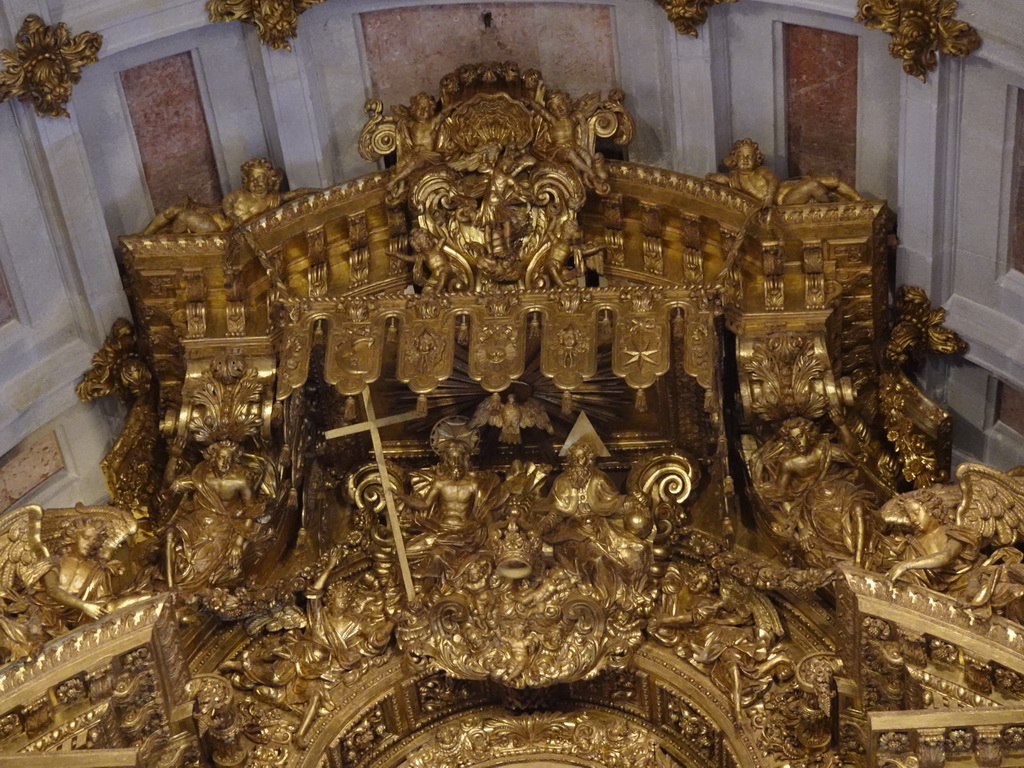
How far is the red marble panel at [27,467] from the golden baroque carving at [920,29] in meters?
5.34

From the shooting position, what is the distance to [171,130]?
1419 centimetres

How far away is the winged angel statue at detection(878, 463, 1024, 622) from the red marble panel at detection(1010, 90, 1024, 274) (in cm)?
136

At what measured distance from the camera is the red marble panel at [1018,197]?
42.2 ft

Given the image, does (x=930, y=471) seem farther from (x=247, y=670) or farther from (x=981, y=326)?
(x=247, y=670)

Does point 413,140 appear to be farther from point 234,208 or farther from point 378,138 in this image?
point 234,208

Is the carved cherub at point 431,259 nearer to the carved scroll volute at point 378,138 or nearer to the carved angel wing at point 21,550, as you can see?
the carved scroll volute at point 378,138

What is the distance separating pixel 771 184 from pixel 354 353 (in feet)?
8.61

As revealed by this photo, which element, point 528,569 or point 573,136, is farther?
point 573,136

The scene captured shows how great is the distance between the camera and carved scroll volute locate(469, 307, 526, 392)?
42.9 feet

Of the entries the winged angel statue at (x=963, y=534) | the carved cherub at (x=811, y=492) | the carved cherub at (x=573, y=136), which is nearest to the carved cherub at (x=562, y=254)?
the carved cherub at (x=573, y=136)

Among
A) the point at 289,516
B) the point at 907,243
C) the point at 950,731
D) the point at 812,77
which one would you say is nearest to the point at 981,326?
the point at 907,243

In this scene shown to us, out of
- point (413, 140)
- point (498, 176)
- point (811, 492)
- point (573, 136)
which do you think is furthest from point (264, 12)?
point (811, 492)

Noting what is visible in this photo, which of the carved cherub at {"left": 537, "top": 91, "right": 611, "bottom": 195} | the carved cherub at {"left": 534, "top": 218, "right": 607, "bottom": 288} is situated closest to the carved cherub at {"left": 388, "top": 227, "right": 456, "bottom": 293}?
the carved cherub at {"left": 534, "top": 218, "right": 607, "bottom": 288}

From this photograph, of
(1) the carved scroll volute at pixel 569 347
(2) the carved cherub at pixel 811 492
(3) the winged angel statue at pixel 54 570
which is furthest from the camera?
(1) the carved scroll volute at pixel 569 347
